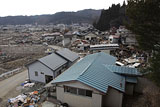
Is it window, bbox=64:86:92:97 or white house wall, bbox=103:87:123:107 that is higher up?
window, bbox=64:86:92:97

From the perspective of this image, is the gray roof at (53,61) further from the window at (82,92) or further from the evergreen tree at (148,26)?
the evergreen tree at (148,26)

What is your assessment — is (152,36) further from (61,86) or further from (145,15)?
(61,86)

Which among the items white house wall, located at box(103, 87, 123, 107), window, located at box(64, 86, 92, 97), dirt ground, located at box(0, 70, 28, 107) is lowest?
dirt ground, located at box(0, 70, 28, 107)

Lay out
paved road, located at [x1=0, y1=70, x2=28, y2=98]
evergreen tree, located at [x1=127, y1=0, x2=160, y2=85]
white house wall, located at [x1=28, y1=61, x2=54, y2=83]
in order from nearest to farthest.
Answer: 1. evergreen tree, located at [x1=127, y1=0, x2=160, y2=85]
2. paved road, located at [x1=0, y1=70, x2=28, y2=98]
3. white house wall, located at [x1=28, y1=61, x2=54, y2=83]

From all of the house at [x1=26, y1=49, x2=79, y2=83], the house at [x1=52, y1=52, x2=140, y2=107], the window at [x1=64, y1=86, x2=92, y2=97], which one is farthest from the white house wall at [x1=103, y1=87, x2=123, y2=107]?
the house at [x1=26, y1=49, x2=79, y2=83]

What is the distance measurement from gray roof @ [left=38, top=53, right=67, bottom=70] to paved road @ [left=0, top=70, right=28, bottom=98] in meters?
4.74

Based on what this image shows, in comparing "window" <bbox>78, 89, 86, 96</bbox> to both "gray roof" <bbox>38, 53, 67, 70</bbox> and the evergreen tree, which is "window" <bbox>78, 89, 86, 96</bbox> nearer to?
the evergreen tree

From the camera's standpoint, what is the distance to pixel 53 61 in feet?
49.1

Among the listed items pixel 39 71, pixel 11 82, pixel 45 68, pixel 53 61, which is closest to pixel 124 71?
pixel 53 61

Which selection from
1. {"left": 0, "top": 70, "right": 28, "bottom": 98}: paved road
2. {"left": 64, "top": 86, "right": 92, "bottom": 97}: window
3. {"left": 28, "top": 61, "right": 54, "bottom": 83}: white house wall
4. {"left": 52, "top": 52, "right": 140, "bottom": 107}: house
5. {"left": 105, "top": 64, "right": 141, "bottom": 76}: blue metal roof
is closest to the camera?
{"left": 52, "top": 52, "right": 140, "bottom": 107}: house

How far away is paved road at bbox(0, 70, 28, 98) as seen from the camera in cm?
1299

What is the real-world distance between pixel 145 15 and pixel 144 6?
552mm

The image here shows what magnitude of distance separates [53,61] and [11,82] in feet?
21.1

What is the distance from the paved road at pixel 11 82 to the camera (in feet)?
42.6
